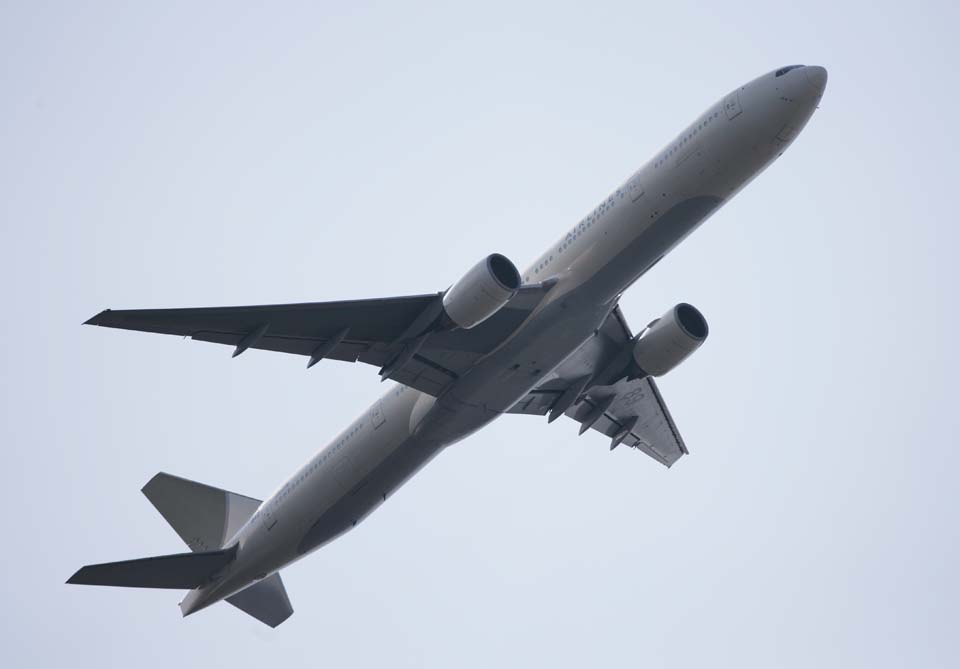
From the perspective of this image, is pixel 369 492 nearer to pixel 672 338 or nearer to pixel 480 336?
pixel 480 336

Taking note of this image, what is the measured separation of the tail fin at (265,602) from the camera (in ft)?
115

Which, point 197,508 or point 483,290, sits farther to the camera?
point 197,508

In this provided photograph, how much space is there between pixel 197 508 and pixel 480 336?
1330 centimetres

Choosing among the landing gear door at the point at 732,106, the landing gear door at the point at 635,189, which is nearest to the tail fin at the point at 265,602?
the landing gear door at the point at 635,189

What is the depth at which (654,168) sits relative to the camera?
26.9 meters

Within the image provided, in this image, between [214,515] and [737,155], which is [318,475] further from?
[737,155]

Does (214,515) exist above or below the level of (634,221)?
below

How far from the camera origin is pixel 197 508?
3609 cm

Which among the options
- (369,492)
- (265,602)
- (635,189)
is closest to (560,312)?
(635,189)

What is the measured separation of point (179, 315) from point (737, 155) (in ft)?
44.4

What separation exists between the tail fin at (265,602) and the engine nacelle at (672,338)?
547 inches

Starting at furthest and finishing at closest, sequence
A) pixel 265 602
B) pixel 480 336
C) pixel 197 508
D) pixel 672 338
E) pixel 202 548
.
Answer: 1. pixel 197 508
2. pixel 202 548
3. pixel 265 602
4. pixel 672 338
5. pixel 480 336

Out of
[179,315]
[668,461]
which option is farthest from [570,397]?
[179,315]

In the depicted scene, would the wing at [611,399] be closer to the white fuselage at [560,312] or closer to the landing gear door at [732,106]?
the white fuselage at [560,312]
